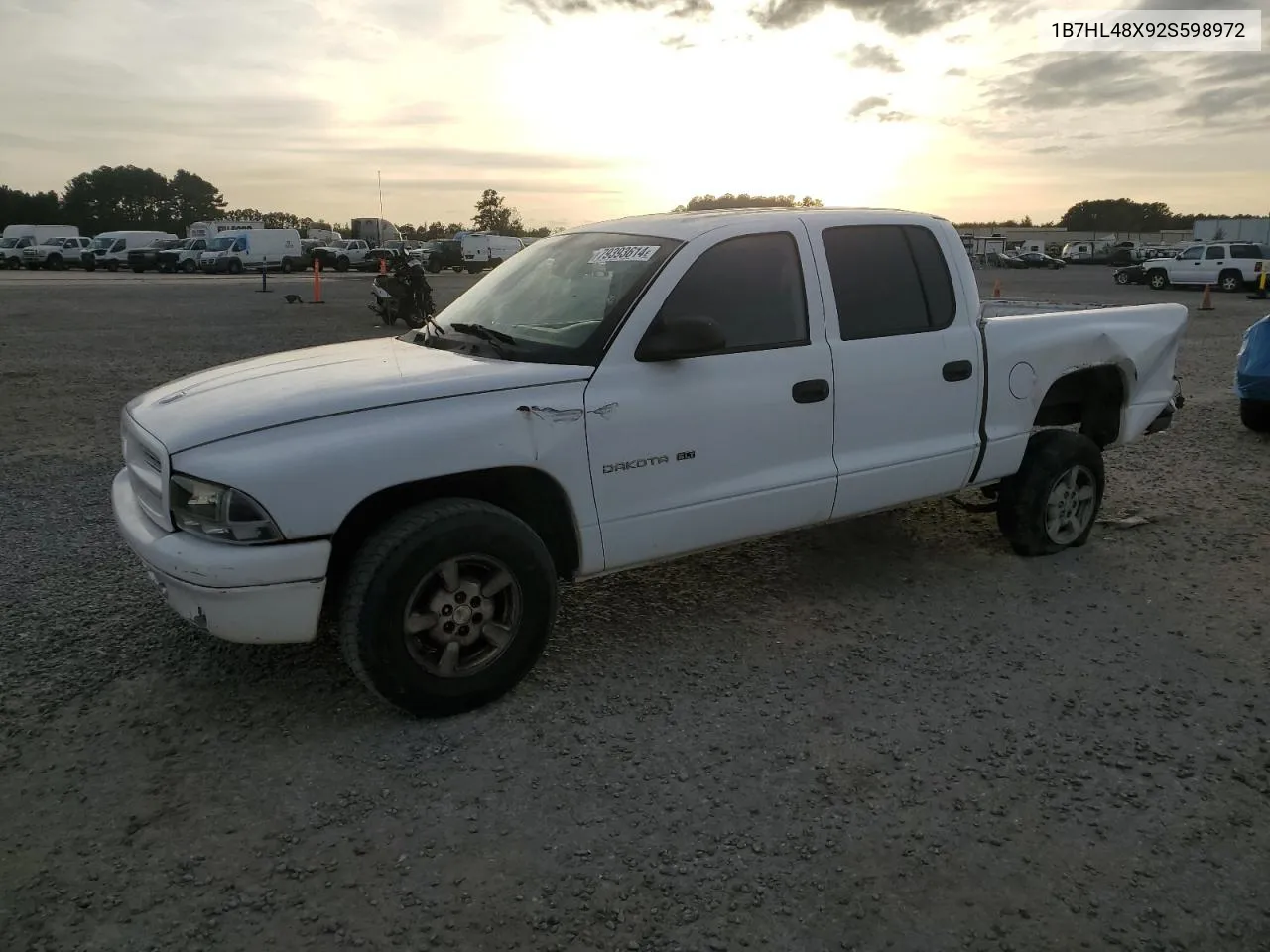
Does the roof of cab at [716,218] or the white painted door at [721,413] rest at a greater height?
the roof of cab at [716,218]

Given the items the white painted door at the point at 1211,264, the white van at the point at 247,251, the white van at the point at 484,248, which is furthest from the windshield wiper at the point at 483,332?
the white van at the point at 484,248

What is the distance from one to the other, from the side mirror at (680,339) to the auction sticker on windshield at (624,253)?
40 cm

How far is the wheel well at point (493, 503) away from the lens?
11.0ft

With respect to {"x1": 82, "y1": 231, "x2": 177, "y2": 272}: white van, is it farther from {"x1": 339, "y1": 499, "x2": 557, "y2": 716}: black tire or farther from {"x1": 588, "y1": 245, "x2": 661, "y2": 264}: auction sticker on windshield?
{"x1": 339, "y1": 499, "x2": 557, "y2": 716}: black tire

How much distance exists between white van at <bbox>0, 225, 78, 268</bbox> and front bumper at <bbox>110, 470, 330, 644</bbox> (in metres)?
49.5

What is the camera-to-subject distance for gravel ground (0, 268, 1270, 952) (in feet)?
8.11

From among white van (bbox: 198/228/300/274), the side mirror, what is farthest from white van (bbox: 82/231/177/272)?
the side mirror

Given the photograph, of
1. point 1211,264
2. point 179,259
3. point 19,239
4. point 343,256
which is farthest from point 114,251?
point 1211,264

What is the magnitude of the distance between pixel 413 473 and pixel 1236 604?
3.87 m

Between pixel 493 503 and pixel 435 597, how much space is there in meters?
0.47

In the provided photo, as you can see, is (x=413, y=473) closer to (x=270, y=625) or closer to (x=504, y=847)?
(x=270, y=625)

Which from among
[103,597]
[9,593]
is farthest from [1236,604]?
[9,593]

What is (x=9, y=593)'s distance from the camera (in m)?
4.47

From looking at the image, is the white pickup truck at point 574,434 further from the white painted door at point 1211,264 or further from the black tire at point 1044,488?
the white painted door at point 1211,264
